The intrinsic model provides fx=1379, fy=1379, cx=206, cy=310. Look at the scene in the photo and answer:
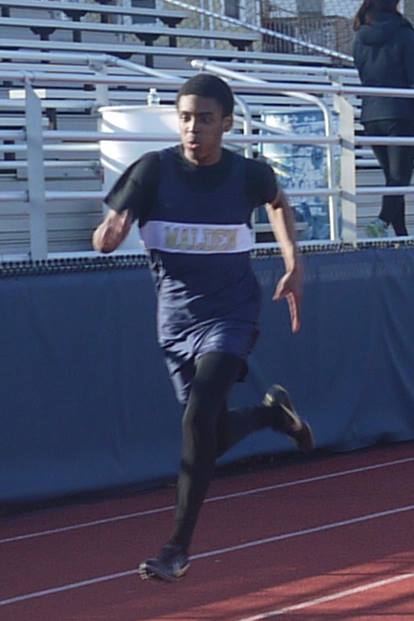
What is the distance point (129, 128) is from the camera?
991 centimetres

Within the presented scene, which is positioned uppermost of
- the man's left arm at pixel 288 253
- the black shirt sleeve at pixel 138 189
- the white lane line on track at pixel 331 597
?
the black shirt sleeve at pixel 138 189

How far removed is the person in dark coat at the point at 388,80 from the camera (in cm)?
1016

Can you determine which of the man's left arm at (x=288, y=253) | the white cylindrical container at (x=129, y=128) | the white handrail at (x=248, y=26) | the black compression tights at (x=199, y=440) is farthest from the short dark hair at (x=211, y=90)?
the white handrail at (x=248, y=26)

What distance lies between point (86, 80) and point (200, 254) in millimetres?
3254

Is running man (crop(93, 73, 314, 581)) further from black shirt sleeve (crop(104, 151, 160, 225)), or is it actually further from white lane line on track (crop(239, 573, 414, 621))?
white lane line on track (crop(239, 573, 414, 621))

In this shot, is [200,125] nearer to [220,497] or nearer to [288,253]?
[288,253]

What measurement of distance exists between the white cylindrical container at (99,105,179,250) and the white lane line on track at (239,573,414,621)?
4519 mm

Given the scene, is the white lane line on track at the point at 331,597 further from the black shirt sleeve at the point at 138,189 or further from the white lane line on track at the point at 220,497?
the white lane line on track at the point at 220,497

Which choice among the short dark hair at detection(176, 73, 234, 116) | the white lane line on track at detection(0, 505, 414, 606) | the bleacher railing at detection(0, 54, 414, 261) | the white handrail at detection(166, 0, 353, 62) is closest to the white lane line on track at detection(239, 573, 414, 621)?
the white lane line on track at detection(0, 505, 414, 606)

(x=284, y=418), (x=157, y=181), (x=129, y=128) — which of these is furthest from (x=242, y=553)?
(x=129, y=128)

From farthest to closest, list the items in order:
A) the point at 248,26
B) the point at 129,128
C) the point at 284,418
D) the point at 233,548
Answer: the point at 248,26, the point at 129,128, the point at 233,548, the point at 284,418

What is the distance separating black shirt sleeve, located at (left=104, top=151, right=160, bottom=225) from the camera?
5.00m

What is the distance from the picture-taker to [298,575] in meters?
6.07

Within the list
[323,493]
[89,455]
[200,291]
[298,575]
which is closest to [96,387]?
[89,455]
